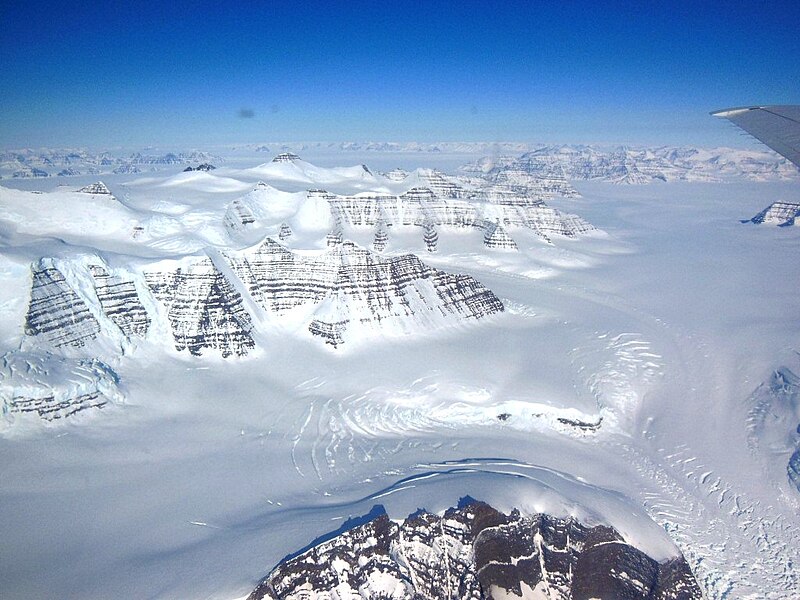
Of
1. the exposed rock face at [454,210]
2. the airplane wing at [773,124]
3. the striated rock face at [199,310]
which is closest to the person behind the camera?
the airplane wing at [773,124]

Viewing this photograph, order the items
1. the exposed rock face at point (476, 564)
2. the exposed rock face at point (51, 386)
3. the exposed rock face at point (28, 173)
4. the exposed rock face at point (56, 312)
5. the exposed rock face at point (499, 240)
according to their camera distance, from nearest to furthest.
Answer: the exposed rock face at point (476, 564)
the exposed rock face at point (51, 386)
the exposed rock face at point (56, 312)
the exposed rock face at point (499, 240)
the exposed rock face at point (28, 173)

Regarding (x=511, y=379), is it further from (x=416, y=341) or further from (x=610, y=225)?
(x=610, y=225)

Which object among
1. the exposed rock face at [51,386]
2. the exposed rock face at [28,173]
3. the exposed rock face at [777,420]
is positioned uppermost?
the exposed rock face at [28,173]

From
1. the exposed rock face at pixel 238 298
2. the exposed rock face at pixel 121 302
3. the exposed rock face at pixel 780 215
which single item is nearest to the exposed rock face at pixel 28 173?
the exposed rock face at pixel 121 302

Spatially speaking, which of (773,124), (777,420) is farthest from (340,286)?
(777,420)

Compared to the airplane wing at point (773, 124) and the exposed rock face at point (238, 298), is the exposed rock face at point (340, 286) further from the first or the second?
the airplane wing at point (773, 124)
